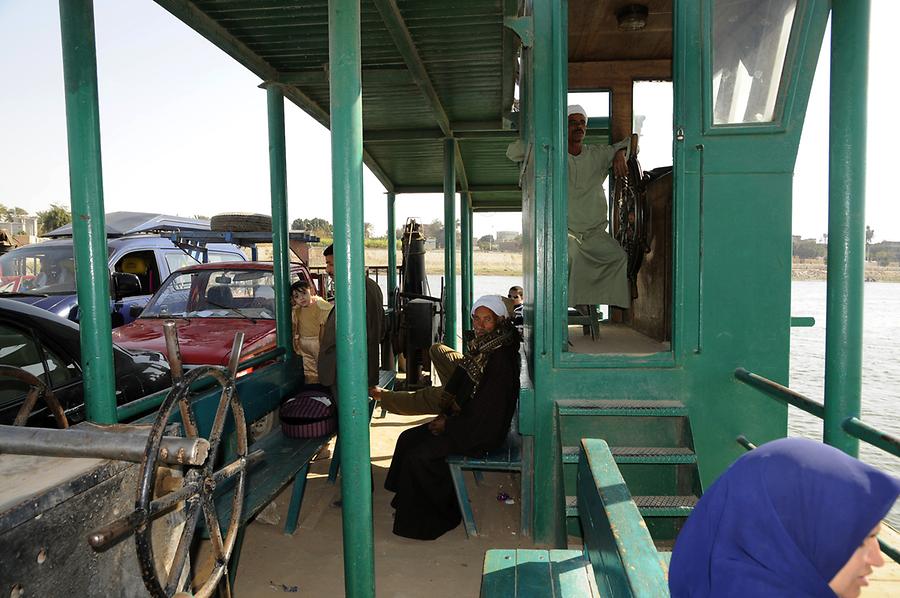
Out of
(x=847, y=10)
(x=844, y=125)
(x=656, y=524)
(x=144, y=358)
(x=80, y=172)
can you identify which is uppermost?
(x=847, y=10)

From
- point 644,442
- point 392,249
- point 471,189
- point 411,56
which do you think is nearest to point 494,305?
point 644,442

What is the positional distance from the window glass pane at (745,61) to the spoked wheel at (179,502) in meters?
3.48

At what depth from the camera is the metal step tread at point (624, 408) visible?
13.0 feet

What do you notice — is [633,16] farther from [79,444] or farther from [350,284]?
[79,444]

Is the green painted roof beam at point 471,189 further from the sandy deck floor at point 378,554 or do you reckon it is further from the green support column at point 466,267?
the sandy deck floor at point 378,554

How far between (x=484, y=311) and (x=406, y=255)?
596cm

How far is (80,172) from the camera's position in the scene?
2816 mm

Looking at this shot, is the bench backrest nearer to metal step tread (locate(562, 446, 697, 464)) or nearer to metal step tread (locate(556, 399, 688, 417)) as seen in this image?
metal step tread (locate(562, 446, 697, 464))

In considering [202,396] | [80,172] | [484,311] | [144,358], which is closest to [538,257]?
[484,311]

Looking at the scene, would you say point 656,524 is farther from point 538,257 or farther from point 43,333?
point 43,333

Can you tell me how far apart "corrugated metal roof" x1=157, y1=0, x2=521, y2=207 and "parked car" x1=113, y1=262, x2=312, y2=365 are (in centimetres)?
208

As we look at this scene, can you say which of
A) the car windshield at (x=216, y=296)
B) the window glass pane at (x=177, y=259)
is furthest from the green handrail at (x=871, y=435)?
the window glass pane at (x=177, y=259)

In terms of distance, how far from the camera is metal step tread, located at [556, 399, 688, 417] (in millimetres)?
3971

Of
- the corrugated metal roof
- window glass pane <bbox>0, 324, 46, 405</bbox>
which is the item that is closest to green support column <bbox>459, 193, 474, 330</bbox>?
the corrugated metal roof
